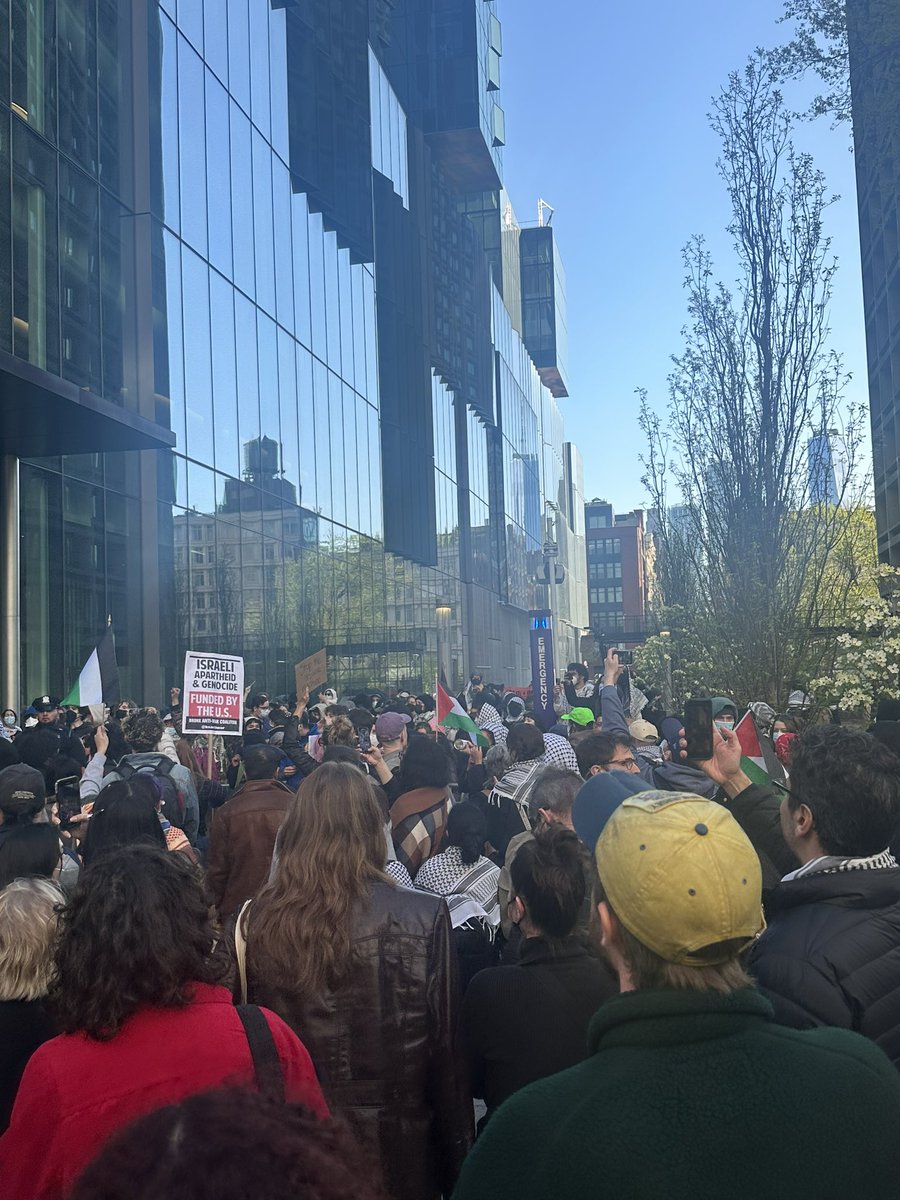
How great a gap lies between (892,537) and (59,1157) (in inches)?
1484

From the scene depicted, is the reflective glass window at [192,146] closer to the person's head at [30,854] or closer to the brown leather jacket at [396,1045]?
the person's head at [30,854]

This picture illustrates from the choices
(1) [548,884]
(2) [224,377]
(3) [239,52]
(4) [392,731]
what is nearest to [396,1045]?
(1) [548,884]

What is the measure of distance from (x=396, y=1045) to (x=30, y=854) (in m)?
2.05

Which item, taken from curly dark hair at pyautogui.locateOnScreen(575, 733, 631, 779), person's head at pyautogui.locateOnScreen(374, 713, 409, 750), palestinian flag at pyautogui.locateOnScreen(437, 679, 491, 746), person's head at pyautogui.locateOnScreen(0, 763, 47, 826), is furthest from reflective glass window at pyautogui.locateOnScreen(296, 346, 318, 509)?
person's head at pyautogui.locateOnScreen(0, 763, 47, 826)

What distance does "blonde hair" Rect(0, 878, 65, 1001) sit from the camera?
3.23 meters

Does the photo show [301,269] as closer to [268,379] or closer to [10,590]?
[268,379]

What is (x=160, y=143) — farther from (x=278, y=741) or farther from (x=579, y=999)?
(x=579, y=999)

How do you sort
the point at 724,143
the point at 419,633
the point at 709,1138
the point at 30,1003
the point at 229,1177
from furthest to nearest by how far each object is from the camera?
the point at 419,633
the point at 724,143
the point at 30,1003
the point at 709,1138
the point at 229,1177

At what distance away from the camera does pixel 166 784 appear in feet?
23.3

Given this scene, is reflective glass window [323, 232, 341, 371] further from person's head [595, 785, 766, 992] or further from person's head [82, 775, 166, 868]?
person's head [595, 785, 766, 992]

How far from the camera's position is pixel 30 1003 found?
324 centimetres

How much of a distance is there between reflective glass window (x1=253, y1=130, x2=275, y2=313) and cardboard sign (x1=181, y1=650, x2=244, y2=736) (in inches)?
772

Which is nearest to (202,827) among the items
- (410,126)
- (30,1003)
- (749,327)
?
(30,1003)

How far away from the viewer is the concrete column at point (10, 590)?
18703mm
